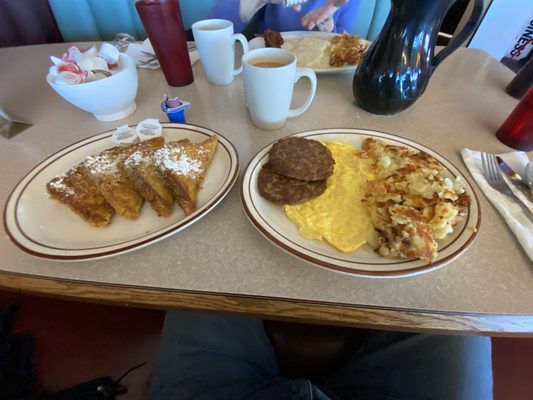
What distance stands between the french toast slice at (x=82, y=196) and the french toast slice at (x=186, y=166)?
16 centimetres

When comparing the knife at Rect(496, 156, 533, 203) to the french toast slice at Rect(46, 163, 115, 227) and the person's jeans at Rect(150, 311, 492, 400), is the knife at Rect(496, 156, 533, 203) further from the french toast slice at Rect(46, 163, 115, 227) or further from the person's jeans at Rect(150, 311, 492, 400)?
the french toast slice at Rect(46, 163, 115, 227)

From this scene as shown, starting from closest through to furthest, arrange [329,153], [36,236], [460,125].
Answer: [36,236] → [329,153] → [460,125]

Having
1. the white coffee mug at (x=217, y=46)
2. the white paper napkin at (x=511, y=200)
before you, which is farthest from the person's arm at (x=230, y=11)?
the white paper napkin at (x=511, y=200)

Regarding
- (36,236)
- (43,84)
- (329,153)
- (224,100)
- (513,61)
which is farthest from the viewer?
(513,61)

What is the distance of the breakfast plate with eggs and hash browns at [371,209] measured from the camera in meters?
0.54

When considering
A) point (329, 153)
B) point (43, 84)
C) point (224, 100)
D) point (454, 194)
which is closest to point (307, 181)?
point (329, 153)

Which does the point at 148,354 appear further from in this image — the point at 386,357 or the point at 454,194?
the point at 454,194

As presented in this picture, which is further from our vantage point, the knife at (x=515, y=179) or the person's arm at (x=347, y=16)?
the person's arm at (x=347, y=16)

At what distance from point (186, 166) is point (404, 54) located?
0.67 metres

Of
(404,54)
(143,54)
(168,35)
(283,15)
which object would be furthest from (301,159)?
(283,15)

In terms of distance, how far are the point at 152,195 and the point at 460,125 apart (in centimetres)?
92

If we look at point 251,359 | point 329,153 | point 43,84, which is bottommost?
point 251,359

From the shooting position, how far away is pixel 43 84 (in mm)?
1179

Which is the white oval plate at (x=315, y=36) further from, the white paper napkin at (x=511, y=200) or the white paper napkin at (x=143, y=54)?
the white paper napkin at (x=511, y=200)
